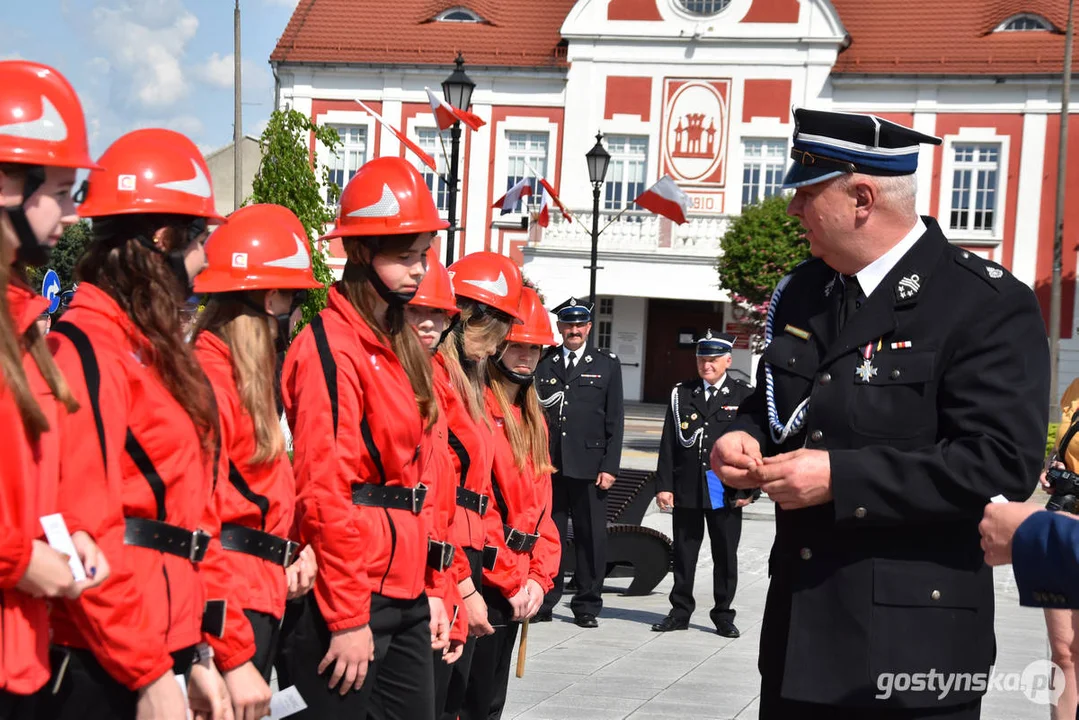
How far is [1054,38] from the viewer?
38875 millimetres

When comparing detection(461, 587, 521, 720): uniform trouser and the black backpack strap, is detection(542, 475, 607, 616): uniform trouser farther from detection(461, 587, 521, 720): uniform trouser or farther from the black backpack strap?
the black backpack strap

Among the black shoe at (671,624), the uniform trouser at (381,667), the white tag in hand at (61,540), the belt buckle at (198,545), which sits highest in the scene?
the white tag in hand at (61,540)

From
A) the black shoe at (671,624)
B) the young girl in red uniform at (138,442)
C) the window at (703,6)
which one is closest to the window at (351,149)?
the window at (703,6)

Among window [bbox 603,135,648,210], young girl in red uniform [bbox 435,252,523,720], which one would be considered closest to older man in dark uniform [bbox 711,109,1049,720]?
young girl in red uniform [bbox 435,252,523,720]

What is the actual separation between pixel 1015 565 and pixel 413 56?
133ft

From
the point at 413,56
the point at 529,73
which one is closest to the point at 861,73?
the point at 529,73

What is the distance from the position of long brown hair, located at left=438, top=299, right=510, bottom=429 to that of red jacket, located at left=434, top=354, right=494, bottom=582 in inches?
2.5

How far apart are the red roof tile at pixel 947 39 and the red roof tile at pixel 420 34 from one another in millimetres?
9430

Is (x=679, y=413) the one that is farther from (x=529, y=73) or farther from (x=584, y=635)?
(x=529, y=73)

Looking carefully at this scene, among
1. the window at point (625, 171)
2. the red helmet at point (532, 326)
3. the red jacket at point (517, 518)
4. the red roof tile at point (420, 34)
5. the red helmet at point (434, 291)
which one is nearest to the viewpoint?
the red helmet at point (434, 291)

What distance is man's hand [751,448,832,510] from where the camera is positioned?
3232mm

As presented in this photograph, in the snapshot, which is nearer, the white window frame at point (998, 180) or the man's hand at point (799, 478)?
the man's hand at point (799, 478)

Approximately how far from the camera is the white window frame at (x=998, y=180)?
3822cm

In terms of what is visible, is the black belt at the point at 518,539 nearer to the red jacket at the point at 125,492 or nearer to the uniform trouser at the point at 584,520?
the red jacket at the point at 125,492
